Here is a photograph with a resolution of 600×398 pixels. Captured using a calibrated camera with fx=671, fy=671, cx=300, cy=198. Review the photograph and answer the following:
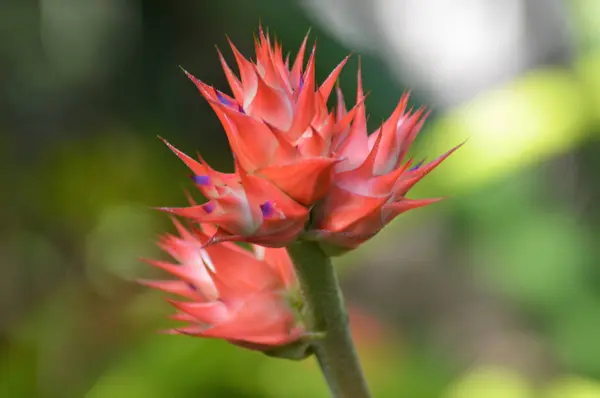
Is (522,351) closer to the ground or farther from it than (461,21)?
closer to the ground

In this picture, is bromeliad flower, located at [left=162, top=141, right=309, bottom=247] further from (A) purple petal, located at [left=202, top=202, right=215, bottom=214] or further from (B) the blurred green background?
(B) the blurred green background

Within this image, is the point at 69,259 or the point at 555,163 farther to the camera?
the point at 555,163

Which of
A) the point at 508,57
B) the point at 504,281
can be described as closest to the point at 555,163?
the point at 508,57

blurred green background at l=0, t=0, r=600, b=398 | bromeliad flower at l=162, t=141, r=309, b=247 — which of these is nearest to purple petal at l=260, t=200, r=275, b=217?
bromeliad flower at l=162, t=141, r=309, b=247

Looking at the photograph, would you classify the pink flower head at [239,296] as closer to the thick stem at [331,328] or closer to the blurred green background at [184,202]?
the thick stem at [331,328]

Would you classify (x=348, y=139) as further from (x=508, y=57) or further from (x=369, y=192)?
(x=508, y=57)

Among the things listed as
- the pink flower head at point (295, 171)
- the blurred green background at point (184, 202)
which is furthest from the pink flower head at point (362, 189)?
the blurred green background at point (184, 202)

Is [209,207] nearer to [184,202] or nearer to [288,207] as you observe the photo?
[288,207]
